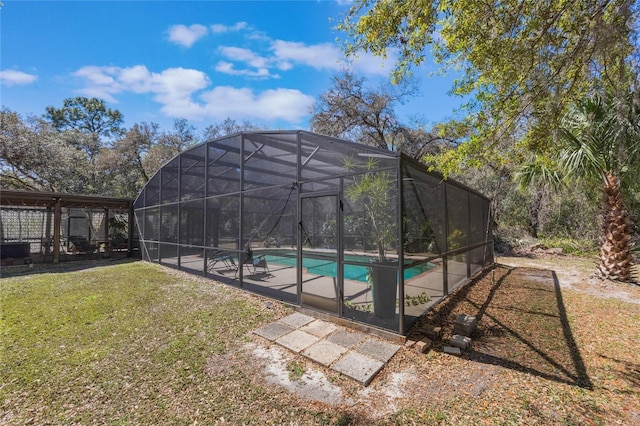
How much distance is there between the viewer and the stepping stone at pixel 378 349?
3.17 m

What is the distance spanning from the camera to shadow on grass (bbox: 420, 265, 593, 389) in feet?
9.67

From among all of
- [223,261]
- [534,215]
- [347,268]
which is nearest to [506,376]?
[347,268]

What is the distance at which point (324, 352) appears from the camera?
130 inches

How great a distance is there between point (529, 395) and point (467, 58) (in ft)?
13.1

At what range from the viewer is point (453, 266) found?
5.86m

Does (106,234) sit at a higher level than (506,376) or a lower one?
higher

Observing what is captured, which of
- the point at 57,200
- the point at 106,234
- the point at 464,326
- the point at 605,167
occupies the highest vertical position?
the point at 605,167

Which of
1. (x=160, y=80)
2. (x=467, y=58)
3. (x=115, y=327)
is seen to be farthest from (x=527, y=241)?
(x=160, y=80)

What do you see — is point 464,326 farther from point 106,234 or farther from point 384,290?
point 106,234

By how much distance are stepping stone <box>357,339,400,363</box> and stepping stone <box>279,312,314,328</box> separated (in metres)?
1.12

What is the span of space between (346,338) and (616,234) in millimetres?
7241

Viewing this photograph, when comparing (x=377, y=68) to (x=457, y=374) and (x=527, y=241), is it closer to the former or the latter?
(x=457, y=374)

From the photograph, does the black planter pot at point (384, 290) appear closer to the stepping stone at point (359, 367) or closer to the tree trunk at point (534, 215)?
the stepping stone at point (359, 367)

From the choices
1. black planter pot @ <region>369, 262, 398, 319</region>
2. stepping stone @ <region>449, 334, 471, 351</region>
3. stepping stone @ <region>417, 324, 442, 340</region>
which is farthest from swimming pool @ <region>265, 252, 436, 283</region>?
stepping stone @ <region>449, 334, 471, 351</region>
